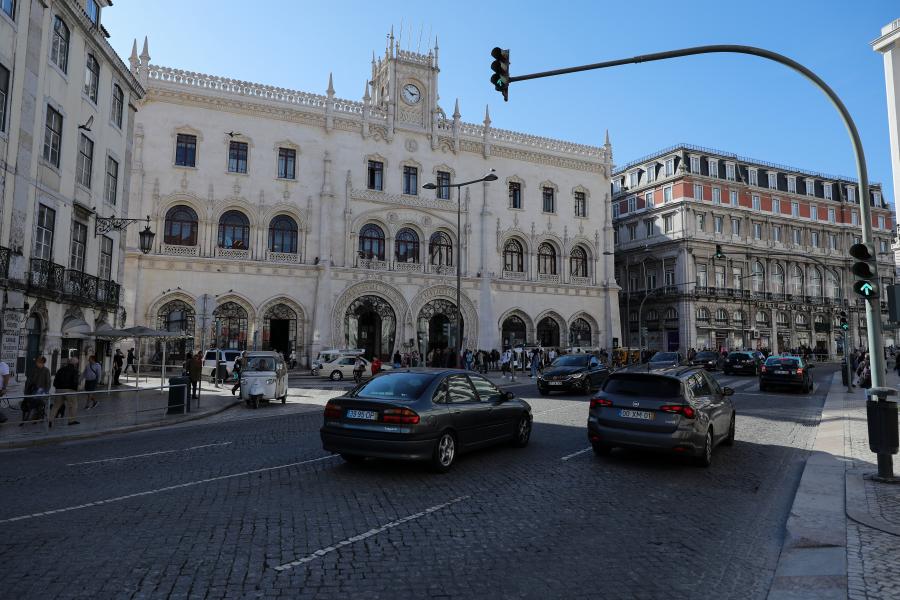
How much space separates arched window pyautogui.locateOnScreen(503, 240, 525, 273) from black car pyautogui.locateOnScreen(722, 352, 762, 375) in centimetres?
1685

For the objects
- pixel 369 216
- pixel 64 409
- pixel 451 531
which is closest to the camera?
pixel 451 531

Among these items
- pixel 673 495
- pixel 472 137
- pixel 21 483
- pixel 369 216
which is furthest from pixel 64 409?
pixel 472 137

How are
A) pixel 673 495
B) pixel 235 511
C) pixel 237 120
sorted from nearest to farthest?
1. pixel 235 511
2. pixel 673 495
3. pixel 237 120

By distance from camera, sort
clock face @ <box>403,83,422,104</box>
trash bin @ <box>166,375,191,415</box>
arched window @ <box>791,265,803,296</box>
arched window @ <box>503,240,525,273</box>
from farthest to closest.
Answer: arched window @ <box>791,265,803,296</box> < arched window @ <box>503,240,525,273</box> < clock face @ <box>403,83,422,104</box> < trash bin @ <box>166,375,191,415</box>

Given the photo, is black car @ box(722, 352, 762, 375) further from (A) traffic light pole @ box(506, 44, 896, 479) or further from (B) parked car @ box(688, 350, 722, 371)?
(A) traffic light pole @ box(506, 44, 896, 479)

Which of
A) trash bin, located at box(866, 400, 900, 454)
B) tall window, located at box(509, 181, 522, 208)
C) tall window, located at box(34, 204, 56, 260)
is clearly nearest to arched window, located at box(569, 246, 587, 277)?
tall window, located at box(509, 181, 522, 208)

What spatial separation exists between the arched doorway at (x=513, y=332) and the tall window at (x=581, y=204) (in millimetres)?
11031

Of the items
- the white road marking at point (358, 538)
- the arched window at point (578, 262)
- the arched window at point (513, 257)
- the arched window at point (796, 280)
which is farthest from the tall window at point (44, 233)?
the arched window at point (796, 280)

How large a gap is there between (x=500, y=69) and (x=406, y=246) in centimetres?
3213

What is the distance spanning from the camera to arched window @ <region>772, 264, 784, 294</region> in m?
60.4

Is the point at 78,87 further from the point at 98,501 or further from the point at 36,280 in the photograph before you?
the point at 98,501

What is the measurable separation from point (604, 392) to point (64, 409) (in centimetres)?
1194

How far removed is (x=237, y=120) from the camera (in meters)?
38.5

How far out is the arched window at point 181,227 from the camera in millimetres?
35969
